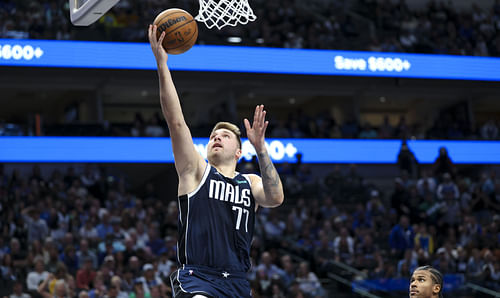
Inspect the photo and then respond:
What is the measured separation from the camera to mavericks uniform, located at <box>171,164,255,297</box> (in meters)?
4.29

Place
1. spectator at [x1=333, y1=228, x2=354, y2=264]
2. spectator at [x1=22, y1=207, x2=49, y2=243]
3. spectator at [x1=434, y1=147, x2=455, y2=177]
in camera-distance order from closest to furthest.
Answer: spectator at [x1=22, y1=207, x2=49, y2=243]
spectator at [x1=333, y1=228, x2=354, y2=264]
spectator at [x1=434, y1=147, x2=455, y2=177]

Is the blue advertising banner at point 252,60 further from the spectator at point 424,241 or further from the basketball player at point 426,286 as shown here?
the basketball player at point 426,286

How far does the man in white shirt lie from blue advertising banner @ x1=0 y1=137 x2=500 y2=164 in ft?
23.2

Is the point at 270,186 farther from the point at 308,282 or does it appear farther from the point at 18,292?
the point at 308,282

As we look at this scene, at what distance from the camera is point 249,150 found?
65.3 feet

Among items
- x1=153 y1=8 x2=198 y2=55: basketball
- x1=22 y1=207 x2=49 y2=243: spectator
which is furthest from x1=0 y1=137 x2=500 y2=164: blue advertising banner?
x1=153 y1=8 x2=198 y2=55: basketball

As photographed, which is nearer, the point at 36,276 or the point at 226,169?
the point at 226,169

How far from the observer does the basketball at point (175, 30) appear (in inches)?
182

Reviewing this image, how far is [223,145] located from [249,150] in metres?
15.2

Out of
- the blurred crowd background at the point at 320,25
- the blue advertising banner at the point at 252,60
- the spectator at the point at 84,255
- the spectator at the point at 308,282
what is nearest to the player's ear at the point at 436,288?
the spectator at the point at 308,282

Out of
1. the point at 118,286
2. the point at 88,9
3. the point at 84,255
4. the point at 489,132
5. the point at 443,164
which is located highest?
the point at 489,132

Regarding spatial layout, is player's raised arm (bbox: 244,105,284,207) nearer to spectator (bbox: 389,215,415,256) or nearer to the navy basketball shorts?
the navy basketball shorts

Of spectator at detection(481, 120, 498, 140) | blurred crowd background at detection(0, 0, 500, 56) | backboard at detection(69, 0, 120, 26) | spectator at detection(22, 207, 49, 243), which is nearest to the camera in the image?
backboard at detection(69, 0, 120, 26)

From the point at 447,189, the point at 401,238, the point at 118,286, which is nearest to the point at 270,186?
the point at 118,286
